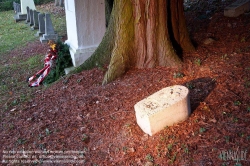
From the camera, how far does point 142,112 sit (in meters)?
3.52

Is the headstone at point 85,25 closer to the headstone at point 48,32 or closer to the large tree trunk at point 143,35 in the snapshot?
the large tree trunk at point 143,35

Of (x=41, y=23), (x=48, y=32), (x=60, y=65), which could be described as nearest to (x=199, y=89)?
(x=60, y=65)

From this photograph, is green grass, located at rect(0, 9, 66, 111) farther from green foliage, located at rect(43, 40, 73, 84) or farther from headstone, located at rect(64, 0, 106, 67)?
headstone, located at rect(64, 0, 106, 67)

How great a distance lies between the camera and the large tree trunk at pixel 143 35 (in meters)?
4.95

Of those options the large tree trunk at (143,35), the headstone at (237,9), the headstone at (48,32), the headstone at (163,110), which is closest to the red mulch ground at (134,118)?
the headstone at (163,110)

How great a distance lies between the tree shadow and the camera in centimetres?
402

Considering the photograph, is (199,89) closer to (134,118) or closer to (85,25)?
(134,118)

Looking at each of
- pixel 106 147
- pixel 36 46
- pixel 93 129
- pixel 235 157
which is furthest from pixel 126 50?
pixel 36 46

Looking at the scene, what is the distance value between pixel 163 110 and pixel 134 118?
0.71 metres

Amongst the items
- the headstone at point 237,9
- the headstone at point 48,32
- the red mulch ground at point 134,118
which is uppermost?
the headstone at point 237,9

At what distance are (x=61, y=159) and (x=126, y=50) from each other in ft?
7.68

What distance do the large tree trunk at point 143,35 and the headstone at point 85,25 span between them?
150cm

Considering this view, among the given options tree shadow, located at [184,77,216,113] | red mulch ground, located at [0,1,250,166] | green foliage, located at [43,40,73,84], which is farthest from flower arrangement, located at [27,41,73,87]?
tree shadow, located at [184,77,216,113]

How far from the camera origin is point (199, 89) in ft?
14.0
